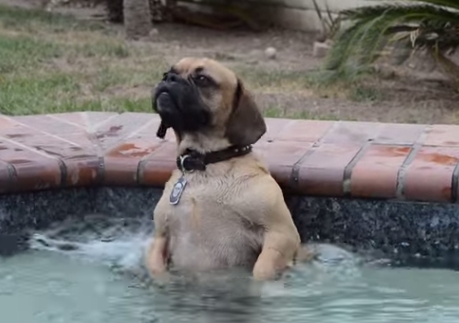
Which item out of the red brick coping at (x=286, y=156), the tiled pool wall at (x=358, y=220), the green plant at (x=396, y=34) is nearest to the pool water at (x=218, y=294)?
the tiled pool wall at (x=358, y=220)

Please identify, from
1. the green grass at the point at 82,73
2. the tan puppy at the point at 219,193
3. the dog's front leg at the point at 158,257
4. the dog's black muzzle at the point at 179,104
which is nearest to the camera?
the dog's black muzzle at the point at 179,104

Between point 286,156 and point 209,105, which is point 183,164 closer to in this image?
point 209,105

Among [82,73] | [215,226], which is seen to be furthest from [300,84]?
[215,226]

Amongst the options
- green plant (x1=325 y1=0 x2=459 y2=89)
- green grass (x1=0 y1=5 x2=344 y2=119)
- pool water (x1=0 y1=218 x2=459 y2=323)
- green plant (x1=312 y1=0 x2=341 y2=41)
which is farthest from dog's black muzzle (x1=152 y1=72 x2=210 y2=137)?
green plant (x1=312 y1=0 x2=341 y2=41)

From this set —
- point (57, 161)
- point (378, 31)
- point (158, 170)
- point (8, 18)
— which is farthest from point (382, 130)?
point (8, 18)

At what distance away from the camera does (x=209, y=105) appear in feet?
14.6

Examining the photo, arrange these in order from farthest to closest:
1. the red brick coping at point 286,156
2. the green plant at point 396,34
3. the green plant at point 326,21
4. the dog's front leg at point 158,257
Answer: the green plant at point 326,21, the green plant at point 396,34, the red brick coping at point 286,156, the dog's front leg at point 158,257

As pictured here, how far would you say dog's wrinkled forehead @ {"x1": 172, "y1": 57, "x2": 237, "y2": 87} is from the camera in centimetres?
440

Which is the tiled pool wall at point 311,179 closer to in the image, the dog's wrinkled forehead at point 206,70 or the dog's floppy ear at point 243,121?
the dog's floppy ear at point 243,121

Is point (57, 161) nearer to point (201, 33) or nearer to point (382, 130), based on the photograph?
point (382, 130)

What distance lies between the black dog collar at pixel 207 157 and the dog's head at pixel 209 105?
4cm

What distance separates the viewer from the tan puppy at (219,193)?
4.39m

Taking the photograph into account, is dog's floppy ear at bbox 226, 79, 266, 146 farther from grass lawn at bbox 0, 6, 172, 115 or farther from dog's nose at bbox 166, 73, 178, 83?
grass lawn at bbox 0, 6, 172, 115

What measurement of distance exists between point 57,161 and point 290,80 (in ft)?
13.4
